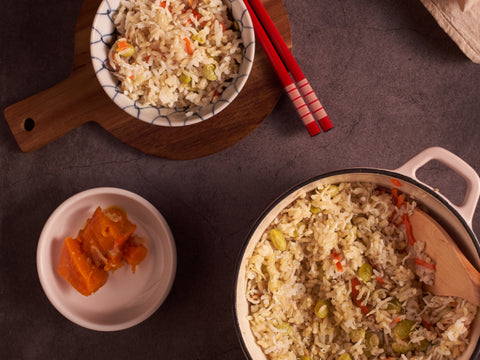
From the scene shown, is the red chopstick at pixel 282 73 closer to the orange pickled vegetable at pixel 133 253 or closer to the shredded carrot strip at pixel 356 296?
the shredded carrot strip at pixel 356 296

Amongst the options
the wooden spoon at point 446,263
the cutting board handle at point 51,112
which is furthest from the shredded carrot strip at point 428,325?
the cutting board handle at point 51,112

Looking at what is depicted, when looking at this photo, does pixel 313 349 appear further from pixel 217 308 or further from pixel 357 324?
pixel 217 308

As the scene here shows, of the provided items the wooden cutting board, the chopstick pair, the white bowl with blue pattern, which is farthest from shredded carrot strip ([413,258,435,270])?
the white bowl with blue pattern

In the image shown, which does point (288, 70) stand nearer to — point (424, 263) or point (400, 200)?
point (400, 200)

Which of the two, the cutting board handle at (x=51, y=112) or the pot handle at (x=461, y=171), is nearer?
the pot handle at (x=461, y=171)

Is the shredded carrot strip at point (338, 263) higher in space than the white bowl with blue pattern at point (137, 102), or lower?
lower

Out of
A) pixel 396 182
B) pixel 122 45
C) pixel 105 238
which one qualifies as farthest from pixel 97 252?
pixel 396 182
